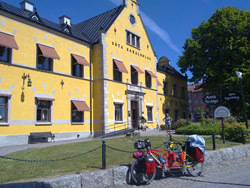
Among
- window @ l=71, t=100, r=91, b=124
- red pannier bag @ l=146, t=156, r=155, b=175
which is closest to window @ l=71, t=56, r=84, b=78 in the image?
window @ l=71, t=100, r=91, b=124

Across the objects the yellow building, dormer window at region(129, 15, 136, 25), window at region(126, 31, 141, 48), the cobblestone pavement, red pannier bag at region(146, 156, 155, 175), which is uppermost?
dormer window at region(129, 15, 136, 25)

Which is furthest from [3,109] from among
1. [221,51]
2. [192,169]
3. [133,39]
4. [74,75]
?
[221,51]

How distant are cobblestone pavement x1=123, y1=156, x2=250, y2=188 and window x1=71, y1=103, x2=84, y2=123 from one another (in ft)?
41.8

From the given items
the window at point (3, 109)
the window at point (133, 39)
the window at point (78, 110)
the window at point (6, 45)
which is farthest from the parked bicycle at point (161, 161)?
the window at point (133, 39)

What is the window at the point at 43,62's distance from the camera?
17.4 metres

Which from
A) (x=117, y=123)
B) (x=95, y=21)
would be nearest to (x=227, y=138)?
(x=117, y=123)

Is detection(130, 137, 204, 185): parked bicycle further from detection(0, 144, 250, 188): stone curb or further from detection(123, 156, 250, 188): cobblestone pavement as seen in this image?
detection(0, 144, 250, 188): stone curb

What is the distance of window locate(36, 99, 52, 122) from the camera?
16891 millimetres

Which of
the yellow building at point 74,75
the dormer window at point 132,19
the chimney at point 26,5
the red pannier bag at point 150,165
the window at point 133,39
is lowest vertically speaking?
the red pannier bag at point 150,165

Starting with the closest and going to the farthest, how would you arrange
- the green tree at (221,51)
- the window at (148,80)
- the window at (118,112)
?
1. the window at (118,112)
2. the green tree at (221,51)
3. the window at (148,80)

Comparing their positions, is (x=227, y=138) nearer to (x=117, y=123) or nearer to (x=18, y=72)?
(x=117, y=123)

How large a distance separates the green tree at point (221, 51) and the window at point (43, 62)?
17.8 meters

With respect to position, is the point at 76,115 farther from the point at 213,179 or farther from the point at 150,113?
the point at 213,179

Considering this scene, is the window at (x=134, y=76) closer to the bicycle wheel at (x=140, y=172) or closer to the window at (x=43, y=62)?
the window at (x=43, y=62)
